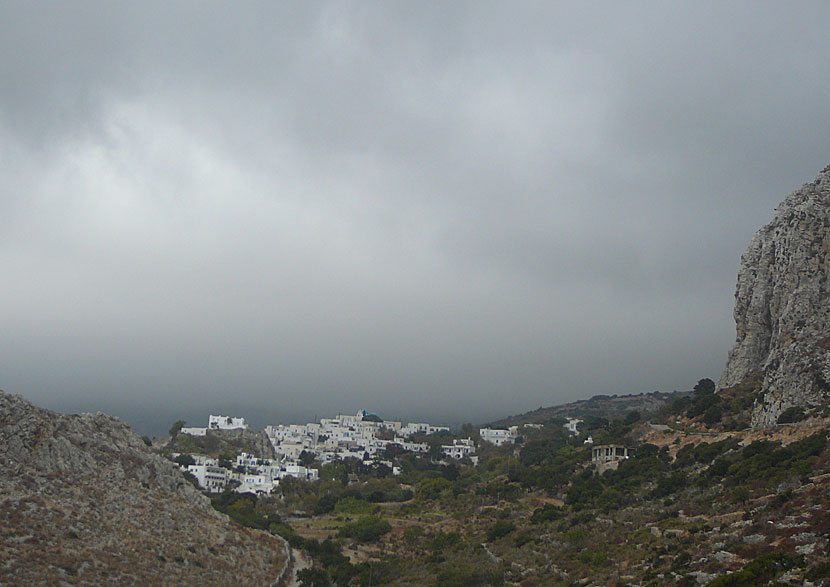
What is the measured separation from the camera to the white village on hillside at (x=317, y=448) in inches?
3580

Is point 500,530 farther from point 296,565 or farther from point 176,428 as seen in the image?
point 176,428

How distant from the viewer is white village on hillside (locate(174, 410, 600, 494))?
90.9 m

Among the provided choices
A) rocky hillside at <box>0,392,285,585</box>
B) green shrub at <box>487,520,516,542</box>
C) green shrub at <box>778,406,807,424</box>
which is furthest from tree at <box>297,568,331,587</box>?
green shrub at <box>778,406,807,424</box>

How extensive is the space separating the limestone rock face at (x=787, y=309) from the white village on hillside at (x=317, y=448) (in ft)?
207

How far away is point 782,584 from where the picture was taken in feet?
66.8

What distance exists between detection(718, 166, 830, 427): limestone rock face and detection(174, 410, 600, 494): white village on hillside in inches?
2479

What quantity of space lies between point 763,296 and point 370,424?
121945mm

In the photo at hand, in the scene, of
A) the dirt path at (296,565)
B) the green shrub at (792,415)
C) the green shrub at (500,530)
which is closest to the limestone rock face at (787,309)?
the green shrub at (792,415)

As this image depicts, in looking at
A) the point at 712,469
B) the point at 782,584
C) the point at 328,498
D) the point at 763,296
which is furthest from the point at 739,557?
the point at 328,498

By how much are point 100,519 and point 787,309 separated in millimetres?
61252

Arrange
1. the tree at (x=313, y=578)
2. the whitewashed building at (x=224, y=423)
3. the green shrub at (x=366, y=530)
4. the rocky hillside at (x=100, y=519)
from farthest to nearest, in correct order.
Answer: the whitewashed building at (x=224, y=423), the green shrub at (x=366, y=530), the tree at (x=313, y=578), the rocky hillside at (x=100, y=519)

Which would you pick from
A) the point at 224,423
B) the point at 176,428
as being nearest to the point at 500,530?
the point at 176,428

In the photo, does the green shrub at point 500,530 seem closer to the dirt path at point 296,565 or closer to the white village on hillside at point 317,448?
the dirt path at point 296,565

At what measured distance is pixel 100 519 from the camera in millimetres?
39625
